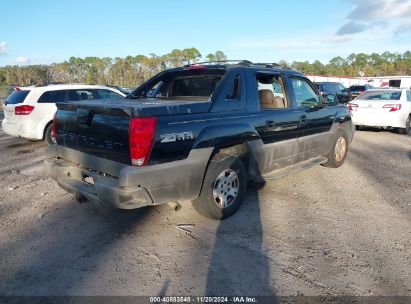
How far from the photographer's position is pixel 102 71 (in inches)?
3211

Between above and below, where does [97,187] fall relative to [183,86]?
below

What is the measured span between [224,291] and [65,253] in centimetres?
169

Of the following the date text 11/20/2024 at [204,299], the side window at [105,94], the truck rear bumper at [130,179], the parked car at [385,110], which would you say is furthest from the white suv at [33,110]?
the parked car at [385,110]

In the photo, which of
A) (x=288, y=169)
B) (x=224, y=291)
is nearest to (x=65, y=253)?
(x=224, y=291)

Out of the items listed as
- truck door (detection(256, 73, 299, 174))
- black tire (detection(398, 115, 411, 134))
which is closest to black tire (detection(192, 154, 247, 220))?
truck door (detection(256, 73, 299, 174))

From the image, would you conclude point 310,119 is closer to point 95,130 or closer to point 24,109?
point 95,130

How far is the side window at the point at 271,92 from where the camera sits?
4.91 metres

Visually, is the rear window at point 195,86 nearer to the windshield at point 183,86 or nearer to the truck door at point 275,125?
the windshield at point 183,86

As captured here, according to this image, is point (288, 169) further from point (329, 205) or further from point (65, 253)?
point (65, 253)

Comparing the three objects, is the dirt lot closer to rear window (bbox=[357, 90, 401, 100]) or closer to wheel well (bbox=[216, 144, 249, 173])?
wheel well (bbox=[216, 144, 249, 173])

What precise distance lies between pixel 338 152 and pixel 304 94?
176 cm

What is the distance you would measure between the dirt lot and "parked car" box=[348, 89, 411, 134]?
6.13 metres

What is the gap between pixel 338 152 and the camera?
6914mm

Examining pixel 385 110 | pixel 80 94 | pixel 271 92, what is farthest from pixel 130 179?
pixel 385 110
